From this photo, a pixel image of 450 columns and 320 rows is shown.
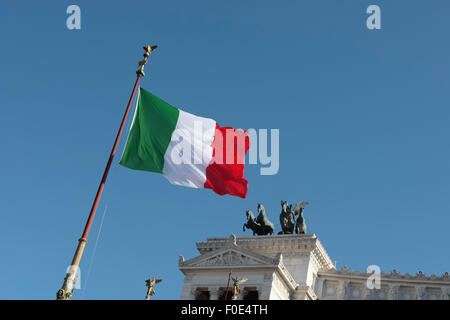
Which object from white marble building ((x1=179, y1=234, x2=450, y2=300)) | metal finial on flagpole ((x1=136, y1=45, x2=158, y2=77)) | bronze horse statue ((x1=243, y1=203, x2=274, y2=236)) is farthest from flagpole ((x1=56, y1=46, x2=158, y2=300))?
bronze horse statue ((x1=243, y1=203, x2=274, y2=236))

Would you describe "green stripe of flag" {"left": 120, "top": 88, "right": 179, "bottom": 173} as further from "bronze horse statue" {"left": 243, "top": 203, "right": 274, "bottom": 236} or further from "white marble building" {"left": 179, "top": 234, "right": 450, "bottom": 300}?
"bronze horse statue" {"left": 243, "top": 203, "right": 274, "bottom": 236}

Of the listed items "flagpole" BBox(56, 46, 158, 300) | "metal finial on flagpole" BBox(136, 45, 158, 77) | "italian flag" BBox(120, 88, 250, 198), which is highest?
"metal finial on flagpole" BBox(136, 45, 158, 77)

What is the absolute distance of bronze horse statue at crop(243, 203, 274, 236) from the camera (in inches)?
2290

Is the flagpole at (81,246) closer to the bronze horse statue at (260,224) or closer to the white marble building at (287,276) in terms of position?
the white marble building at (287,276)

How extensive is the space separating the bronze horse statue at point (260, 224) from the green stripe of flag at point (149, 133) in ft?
120

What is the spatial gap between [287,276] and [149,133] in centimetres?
2848

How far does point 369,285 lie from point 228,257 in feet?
44.4

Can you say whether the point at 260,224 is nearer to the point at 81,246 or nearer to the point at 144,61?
the point at 144,61

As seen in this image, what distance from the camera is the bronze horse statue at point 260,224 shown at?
5816 cm

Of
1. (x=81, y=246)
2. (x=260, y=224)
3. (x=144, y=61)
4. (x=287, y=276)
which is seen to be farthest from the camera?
(x=260, y=224)

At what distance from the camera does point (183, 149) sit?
22.7 meters

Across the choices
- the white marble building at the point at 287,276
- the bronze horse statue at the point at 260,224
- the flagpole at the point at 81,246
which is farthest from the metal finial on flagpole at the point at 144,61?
the bronze horse statue at the point at 260,224

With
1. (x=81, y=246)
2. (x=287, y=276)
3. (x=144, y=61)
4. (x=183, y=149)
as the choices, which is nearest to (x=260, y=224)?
(x=287, y=276)
